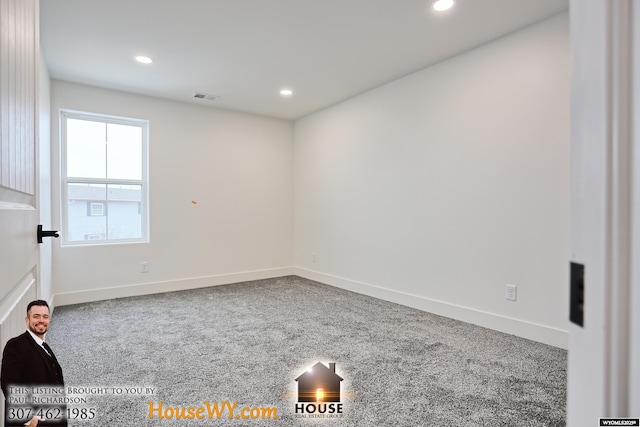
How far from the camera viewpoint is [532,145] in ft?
8.98

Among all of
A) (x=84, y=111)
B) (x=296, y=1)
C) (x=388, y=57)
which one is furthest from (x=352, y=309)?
(x=84, y=111)

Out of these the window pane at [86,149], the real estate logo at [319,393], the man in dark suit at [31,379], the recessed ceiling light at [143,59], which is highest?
the recessed ceiling light at [143,59]

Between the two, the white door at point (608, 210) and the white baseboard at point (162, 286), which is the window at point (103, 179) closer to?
the white baseboard at point (162, 286)

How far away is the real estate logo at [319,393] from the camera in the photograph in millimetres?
1788

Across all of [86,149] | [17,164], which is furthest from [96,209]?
[17,164]

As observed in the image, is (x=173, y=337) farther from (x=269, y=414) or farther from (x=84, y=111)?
(x=84, y=111)

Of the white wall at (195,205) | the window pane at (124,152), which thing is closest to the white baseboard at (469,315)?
the white wall at (195,205)

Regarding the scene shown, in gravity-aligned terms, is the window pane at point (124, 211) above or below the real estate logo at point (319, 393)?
above

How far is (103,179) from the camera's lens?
163 inches

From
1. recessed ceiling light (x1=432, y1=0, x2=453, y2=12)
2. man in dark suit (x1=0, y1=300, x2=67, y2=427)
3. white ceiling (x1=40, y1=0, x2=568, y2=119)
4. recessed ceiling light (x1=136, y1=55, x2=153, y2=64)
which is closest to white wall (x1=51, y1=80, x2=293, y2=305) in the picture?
white ceiling (x1=40, y1=0, x2=568, y2=119)

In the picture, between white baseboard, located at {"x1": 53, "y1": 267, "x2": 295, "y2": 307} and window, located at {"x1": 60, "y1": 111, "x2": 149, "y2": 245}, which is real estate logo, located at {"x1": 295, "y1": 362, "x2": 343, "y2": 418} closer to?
white baseboard, located at {"x1": 53, "y1": 267, "x2": 295, "y2": 307}

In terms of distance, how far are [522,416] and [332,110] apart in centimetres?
408

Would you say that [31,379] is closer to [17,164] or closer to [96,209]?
[17,164]

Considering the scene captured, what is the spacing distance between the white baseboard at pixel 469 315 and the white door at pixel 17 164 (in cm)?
301
